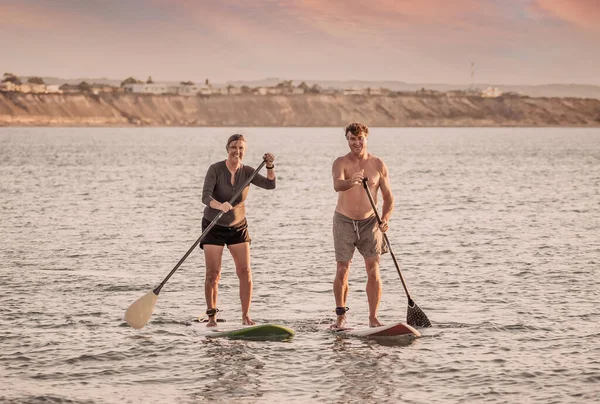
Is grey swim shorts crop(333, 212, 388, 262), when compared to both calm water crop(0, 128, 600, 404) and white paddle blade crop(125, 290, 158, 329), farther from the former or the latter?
white paddle blade crop(125, 290, 158, 329)

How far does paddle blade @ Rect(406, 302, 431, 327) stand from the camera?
1330 cm

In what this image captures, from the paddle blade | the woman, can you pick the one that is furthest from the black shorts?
the paddle blade

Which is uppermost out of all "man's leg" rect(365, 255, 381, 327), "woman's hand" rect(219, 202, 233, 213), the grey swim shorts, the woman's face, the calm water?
the woman's face

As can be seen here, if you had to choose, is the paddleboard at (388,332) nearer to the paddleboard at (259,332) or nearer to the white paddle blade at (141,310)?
the paddleboard at (259,332)

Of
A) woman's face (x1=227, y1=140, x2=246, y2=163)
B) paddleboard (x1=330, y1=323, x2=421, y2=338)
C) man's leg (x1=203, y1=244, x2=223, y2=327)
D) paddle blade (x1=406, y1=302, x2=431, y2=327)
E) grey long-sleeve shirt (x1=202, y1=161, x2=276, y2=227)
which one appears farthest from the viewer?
paddle blade (x1=406, y1=302, x2=431, y2=327)

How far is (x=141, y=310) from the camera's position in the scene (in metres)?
12.8

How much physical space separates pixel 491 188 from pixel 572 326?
35400 mm

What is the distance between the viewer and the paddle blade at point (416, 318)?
13304 mm

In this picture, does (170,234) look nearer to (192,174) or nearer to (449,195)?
(449,195)

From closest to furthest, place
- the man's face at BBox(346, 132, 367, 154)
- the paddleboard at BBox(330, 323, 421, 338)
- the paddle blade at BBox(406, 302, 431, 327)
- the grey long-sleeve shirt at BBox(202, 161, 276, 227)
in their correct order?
the man's face at BBox(346, 132, 367, 154) < the grey long-sleeve shirt at BBox(202, 161, 276, 227) < the paddleboard at BBox(330, 323, 421, 338) < the paddle blade at BBox(406, 302, 431, 327)

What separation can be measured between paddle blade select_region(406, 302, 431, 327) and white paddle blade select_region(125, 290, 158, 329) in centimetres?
336

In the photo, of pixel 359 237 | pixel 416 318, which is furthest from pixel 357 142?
pixel 416 318

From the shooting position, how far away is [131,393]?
10.3 meters

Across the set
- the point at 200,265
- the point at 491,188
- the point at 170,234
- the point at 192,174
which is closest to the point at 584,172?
the point at 491,188
